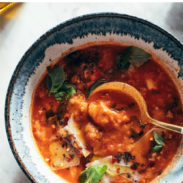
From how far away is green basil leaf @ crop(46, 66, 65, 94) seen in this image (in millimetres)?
2980

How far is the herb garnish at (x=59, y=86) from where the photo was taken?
298cm

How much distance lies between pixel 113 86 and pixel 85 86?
0.29 meters

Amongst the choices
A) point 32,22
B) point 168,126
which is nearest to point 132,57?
point 168,126

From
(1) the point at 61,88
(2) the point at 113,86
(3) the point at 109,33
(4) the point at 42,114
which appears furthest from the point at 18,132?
(3) the point at 109,33

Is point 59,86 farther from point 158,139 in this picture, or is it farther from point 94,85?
point 158,139

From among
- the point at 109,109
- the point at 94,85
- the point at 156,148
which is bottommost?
the point at 156,148

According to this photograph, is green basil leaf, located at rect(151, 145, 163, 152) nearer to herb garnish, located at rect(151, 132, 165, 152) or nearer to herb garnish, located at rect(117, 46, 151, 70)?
herb garnish, located at rect(151, 132, 165, 152)

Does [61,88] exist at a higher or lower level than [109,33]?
lower

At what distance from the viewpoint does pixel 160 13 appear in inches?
125

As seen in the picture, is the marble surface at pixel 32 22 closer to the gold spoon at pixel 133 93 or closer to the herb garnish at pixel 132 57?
the herb garnish at pixel 132 57

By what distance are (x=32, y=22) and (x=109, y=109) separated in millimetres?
1269

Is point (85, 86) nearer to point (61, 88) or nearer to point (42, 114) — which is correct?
point (61, 88)

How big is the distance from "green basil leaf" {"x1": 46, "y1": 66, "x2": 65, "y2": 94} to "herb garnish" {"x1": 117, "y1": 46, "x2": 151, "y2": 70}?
0.60 meters

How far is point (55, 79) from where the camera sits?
301 cm
